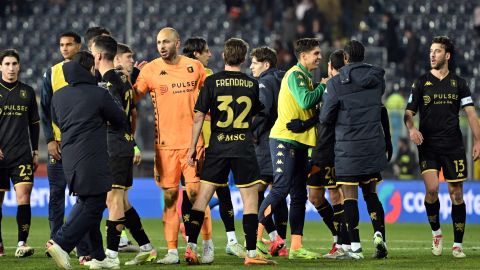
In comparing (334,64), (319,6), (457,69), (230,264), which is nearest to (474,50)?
(457,69)

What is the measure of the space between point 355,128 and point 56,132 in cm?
302

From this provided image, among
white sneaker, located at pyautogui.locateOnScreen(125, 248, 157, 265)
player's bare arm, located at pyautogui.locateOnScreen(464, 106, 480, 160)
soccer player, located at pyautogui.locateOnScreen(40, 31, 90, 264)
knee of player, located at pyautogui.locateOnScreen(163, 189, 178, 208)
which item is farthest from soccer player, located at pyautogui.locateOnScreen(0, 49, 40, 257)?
player's bare arm, located at pyautogui.locateOnScreen(464, 106, 480, 160)

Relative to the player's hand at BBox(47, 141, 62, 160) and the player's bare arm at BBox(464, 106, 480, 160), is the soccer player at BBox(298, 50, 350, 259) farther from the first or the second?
the player's hand at BBox(47, 141, 62, 160)

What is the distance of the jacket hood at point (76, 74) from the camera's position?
9.68 m

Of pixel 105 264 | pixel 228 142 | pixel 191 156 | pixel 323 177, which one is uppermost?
pixel 228 142

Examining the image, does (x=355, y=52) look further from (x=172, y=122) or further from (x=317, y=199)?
(x=172, y=122)

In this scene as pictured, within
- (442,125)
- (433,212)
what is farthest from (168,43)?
(433,212)

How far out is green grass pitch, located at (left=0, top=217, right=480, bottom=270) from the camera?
10.4 meters

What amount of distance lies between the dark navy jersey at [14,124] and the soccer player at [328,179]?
315cm

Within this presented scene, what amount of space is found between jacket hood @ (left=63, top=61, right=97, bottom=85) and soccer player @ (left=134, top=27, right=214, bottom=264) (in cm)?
119

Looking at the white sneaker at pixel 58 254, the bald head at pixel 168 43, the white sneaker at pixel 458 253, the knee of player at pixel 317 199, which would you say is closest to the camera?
the white sneaker at pixel 58 254

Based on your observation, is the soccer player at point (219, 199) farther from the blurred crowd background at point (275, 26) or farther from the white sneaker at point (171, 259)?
the blurred crowd background at point (275, 26)

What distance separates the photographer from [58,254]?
942cm

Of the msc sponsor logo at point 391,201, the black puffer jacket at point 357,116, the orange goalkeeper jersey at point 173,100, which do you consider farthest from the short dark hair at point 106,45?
the msc sponsor logo at point 391,201
